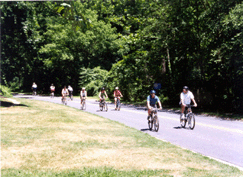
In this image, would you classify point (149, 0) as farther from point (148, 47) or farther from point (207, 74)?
point (207, 74)

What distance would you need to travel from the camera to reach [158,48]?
26.4 m

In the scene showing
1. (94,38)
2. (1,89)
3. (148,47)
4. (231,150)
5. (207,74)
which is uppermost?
(94,38)

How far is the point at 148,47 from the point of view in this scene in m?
29.5

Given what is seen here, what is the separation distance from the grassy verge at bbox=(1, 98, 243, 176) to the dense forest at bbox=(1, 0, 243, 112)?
15.1 ft

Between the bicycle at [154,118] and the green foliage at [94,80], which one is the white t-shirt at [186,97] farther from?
the green foliage at [94,80]

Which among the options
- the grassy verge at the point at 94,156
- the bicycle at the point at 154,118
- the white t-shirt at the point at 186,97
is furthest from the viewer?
the white t-shirt at the point at 186,97

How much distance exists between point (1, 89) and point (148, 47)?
16.9 metres

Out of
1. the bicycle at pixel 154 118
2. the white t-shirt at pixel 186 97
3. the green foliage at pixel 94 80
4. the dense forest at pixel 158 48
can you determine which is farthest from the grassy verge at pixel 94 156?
the green foliage at pixel 94 80

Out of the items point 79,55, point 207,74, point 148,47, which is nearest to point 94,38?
point 79,55

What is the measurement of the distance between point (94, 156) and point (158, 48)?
2031 centimetres

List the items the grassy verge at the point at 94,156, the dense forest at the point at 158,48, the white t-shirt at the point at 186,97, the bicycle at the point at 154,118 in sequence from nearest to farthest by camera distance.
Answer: the grassy verge at the point at 94,156, the bicycle at the point at 154,118, the white t-shirt at the point at 186,97, the dense forest at the point at 158,48

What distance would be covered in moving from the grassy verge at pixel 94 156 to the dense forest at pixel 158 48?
461 centimetres

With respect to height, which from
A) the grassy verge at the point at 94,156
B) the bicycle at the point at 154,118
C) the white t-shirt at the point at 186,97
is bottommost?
the grassy verge at the point at 94,156

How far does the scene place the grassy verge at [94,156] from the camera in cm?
609
